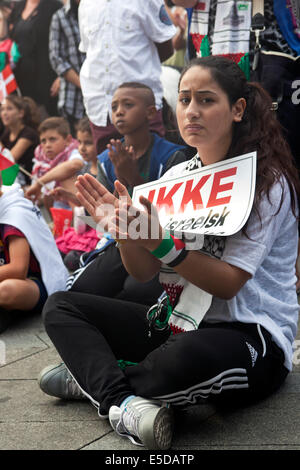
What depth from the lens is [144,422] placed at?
70.3 inches

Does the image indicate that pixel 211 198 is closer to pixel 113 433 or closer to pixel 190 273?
pixel 190 273

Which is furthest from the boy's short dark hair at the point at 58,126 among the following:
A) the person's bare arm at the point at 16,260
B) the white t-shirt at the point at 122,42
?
the person's bare arm at the point at 16,260

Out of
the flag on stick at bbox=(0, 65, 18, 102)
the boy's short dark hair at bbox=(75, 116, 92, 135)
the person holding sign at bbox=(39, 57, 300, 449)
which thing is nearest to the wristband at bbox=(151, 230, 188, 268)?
the person holding sign at bbox=(39, 57, 300, 449)

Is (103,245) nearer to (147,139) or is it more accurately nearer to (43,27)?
(147,139)

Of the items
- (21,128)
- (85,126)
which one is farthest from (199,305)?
(21,128)

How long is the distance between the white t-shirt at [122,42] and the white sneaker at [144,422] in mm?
2148

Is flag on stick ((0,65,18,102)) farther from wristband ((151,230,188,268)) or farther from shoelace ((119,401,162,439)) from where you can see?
shoelace ((119,401,162,439))

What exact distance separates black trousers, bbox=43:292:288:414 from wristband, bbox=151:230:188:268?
0.23m

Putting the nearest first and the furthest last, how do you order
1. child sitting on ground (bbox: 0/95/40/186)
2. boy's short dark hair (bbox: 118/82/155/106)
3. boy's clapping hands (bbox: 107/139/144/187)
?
boy's clapping hands (bbox: 107/139/144/187) → boy's short dark hair (bbox: 118/82/155/106) → child sitting on ground (bbox: 0/95/40/186)

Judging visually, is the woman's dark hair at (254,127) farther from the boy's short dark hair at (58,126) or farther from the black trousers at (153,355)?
the boy's short dark hair at (58,126)

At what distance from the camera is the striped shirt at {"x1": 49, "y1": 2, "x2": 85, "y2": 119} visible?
16.5ft

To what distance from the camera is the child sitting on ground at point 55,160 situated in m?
4.76

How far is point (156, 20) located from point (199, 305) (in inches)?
83.7

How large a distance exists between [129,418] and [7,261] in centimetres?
151
